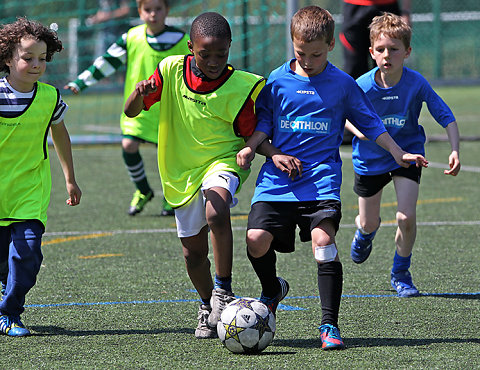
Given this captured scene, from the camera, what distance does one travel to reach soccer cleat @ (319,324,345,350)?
4000 millimetres

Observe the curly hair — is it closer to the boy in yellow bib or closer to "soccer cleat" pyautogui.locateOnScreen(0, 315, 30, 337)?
the boy in yellow bib

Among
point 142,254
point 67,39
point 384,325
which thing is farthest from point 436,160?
point 67,39

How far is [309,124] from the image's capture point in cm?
433

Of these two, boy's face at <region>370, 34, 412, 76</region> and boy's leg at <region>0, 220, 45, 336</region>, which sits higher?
boy's face at <region>370, 34, 412, 76</region>

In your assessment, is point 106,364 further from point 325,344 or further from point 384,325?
point 384,325

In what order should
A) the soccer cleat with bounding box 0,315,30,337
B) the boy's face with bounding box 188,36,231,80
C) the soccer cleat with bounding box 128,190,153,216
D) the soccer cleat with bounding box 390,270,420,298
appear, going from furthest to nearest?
the soccer cleat with bounding box 128,190,153,216 < the soccer cleat with bounding box 390,270,420,298 < the soccer cleat with bounding box 0,315,30,337 < the boy's face with bounding box 188,36,231,80

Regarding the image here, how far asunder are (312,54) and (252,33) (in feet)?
40.4

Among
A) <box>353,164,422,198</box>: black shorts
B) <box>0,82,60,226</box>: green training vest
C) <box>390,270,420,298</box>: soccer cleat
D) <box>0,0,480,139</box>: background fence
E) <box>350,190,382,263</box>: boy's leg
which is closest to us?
<box>0,82,60,226</box>: green training vest

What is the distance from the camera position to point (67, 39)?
20.1m

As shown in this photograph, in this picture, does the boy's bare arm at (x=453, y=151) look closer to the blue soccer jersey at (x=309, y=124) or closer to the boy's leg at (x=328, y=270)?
the blue soccer jersey at (x=309, y=124)

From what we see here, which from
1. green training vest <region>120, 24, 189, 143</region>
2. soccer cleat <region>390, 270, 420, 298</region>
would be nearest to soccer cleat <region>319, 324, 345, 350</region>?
soccer cleat <region>390, 270, 420, 298</region>

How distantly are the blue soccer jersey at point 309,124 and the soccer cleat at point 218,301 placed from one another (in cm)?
48

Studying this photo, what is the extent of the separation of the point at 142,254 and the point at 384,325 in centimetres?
239

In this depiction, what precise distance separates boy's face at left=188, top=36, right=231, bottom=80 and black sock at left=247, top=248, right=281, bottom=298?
0.90 m
